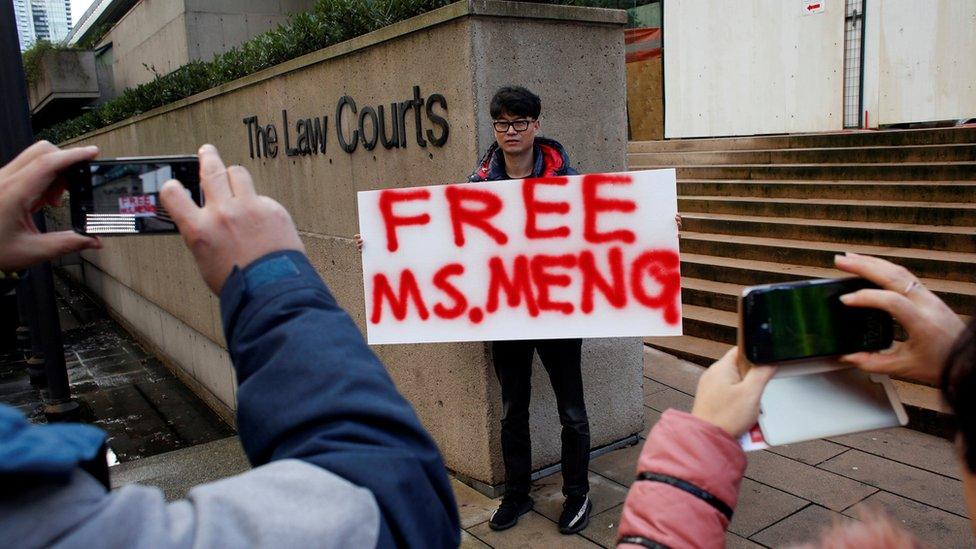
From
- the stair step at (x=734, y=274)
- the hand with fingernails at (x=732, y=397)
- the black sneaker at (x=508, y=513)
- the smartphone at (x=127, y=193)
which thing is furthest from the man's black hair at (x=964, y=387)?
the stair step at (x=734, y=274)

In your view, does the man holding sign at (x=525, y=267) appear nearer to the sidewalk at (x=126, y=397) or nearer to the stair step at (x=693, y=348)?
the stair step at (x=693, y=348)

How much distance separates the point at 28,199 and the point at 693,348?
575 cm

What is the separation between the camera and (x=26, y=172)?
124cm

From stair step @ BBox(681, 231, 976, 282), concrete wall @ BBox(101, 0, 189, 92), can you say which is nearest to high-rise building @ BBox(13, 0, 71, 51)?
concrete wall @ BBox(101, 0, 189, 92)

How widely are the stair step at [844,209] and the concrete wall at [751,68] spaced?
3.54m

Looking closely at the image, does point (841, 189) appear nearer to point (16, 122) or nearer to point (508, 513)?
point (508, 513)

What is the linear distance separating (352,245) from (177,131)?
5.26 meters

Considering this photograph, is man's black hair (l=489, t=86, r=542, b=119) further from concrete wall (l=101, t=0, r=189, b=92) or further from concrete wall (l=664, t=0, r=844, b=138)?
concrete wall (l=101, t=0, r=189, b=92)

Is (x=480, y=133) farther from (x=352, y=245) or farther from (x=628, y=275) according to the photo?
(x=352, y=245)

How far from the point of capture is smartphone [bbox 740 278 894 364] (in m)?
1.18

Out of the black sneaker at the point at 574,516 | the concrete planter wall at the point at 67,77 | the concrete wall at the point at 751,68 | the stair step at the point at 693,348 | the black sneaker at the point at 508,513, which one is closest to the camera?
the black sneaker at the point at 574,516

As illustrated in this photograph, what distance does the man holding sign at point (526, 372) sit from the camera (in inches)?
145

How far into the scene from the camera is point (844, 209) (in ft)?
24.4

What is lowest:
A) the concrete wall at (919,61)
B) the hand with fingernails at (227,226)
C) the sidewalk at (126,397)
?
the sidewalk at (126,397)
